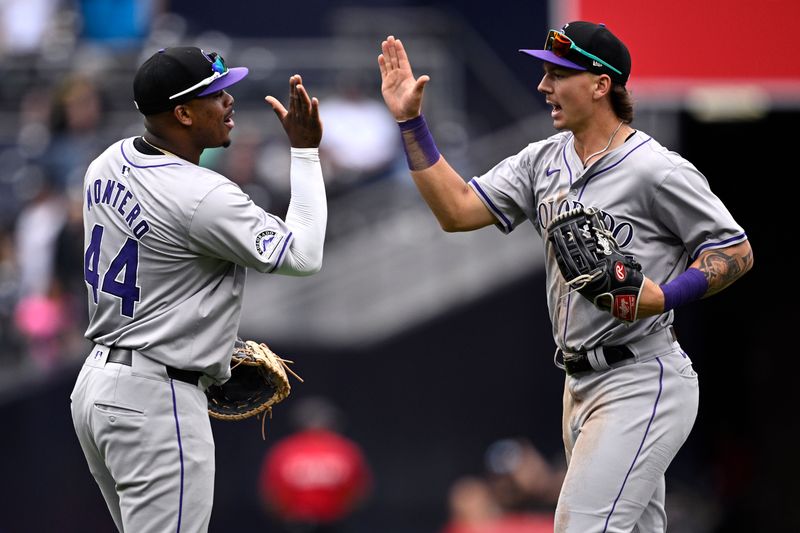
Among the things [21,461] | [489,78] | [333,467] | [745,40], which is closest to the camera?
[745,40]

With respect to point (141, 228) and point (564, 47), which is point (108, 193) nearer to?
point (141, 228)

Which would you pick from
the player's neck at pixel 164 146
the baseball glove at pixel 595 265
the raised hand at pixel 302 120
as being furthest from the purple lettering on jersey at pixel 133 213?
the baseball glove at pixel 595 265

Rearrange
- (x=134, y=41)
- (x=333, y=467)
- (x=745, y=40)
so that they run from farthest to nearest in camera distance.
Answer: (x=134, y=41) → (x=333, y=467) → (x=745, y=40)

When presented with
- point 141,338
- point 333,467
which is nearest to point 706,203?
point 141,338

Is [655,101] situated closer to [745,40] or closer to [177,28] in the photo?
[745,40]

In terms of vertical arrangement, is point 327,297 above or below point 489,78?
below

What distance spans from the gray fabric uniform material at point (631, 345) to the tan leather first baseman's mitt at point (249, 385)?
1019 mm

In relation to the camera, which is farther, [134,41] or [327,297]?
[134,41]

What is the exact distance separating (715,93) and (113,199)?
588cm

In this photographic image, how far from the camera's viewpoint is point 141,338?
4293 millimetres

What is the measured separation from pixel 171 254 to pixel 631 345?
1594 millimetres

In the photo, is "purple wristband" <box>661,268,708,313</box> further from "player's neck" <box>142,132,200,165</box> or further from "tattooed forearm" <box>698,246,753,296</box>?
"player's neck" <box>142,132,200,165</box>

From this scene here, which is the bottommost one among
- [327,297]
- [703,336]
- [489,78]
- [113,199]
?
[703,336]

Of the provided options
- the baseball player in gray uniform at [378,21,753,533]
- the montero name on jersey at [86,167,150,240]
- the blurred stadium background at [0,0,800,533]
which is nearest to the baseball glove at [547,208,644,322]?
the baseball player in gray uniform at [378,21,753,533]
